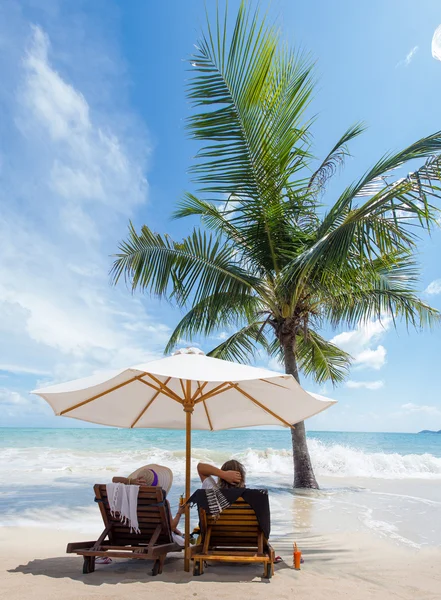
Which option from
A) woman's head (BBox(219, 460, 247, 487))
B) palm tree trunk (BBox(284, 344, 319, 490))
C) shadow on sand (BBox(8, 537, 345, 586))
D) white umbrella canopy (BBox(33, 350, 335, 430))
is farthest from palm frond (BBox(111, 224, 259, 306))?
shadow on sand (BBox(8, 537, 345, 586))

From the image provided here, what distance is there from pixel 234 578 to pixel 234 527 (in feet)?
1.36

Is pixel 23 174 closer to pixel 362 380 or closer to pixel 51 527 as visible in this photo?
pixel 51 527

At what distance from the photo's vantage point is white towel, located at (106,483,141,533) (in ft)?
13.9

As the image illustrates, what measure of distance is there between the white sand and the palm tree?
167 inches

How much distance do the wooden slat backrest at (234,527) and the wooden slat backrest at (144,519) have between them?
35 cm

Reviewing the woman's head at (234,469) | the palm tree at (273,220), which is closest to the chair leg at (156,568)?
the woman's head at (234,469)

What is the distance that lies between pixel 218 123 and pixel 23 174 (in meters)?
7.47

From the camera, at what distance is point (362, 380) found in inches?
2274

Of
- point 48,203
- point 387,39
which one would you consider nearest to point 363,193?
point 387,39

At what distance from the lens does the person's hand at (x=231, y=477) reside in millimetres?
4500

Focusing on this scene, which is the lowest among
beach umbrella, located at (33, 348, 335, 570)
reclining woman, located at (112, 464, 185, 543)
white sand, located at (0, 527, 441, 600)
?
white sand, located at (0, 527, 441, 600)

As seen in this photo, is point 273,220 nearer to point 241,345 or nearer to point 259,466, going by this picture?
point 241,345

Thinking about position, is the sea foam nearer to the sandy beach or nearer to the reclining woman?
the sandy beach

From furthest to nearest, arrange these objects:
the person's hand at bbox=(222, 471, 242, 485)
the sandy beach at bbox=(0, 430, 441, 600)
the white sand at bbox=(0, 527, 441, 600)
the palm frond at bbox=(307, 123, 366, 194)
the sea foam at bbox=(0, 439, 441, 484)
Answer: the sea foam at bbox=(0, 439, 441, 484) → the palm frond at bbox=(307, 123, 366, 194) → the person's hand at bbox=(222, 471, 242, 485) → the sandy beach at bbox=(0, 430, 441, 600) → the white sand at bbox=(0, 527, 441, 600)
